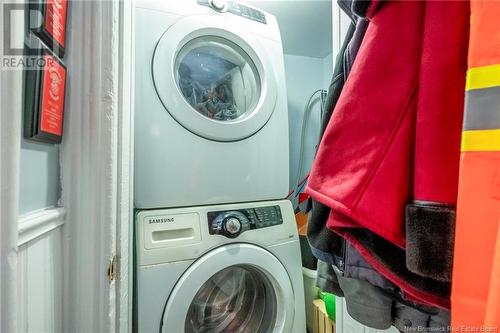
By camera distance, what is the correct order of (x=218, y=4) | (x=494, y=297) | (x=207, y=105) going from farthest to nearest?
(x=207, y=105) < (x=218, y=4) < (x=494, y=297)

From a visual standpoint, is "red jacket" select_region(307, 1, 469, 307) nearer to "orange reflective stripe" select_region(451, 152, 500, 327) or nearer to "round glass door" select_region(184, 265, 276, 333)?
"orange reflective stripe" select_region(451, 152, 500, 327)

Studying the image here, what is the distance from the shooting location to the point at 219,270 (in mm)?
895

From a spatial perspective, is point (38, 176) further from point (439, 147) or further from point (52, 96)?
point (439, 147)

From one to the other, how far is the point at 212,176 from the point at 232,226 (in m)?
0.21

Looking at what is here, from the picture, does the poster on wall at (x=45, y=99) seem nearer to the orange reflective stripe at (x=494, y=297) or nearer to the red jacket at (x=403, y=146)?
the red jacket at (x=403, y=146)

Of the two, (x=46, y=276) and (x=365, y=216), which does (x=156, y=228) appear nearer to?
(x=46, y=276)

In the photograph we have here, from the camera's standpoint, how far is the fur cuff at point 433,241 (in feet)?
1.15

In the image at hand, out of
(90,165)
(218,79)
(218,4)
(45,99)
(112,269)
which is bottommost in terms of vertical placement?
(112,269)

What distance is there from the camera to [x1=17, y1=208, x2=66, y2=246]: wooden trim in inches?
15.3

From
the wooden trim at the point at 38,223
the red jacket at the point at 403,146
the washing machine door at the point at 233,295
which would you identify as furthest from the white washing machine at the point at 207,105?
the red jacket at the point at 403,146

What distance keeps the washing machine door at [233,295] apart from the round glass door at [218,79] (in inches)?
24.7

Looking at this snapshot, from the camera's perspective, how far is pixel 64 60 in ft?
1.68

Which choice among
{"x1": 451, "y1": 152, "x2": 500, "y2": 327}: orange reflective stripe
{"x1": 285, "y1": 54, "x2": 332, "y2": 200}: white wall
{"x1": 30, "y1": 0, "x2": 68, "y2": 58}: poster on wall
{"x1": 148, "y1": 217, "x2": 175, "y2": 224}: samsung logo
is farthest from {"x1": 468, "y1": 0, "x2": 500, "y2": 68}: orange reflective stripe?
{"x1": 285, "y1": 54, "x2": 332, "y2": 200}: white wall

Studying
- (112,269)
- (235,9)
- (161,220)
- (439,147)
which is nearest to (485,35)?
(439,147)
